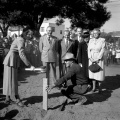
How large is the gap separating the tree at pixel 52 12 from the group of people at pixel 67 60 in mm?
11420

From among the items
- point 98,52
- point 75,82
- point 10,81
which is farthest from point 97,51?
point 10,81

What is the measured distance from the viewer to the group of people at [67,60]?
4.95 metres

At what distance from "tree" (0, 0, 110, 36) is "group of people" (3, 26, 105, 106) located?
11.4 meters

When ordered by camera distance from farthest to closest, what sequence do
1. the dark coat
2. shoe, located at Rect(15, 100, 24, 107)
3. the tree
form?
the tree < the dark coat < shoe, located at Rect(15, 100, 24, 107)

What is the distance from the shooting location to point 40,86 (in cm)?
748

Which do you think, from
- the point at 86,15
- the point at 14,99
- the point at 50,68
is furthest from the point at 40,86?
the point at 86,15

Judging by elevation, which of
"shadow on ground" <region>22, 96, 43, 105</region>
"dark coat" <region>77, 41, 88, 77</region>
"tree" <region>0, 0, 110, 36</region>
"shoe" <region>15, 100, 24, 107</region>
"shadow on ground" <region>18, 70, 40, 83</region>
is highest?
"tree" <region>0, 0, 110, 36</region>

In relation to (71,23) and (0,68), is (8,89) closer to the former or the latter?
(0,68)

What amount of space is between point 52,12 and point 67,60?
15061 millimetres

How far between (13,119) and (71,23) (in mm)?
18647

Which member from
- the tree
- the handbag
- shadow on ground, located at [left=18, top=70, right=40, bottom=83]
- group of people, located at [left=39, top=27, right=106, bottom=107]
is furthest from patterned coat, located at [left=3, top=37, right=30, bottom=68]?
the tree

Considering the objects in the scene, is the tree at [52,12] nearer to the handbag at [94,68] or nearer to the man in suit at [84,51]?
the man in suit at [84,51]

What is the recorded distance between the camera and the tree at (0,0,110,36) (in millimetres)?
18031

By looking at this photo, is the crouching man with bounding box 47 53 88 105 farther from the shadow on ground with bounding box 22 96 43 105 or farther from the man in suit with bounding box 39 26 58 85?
the man in suit with bounding box 39 26 58 85
